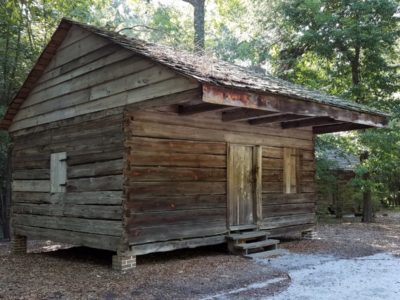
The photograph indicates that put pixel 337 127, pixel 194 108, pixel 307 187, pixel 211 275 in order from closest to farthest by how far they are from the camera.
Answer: pixel 211 275 → pixel 194 108 → pixel 337 127 → pixel 307 187

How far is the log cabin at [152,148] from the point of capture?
8039 mm

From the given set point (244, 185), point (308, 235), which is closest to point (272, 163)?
point (244, 185)

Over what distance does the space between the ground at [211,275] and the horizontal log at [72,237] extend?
415mm

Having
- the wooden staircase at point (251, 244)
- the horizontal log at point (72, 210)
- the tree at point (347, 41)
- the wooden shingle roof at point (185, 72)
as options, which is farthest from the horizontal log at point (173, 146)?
the tree at point (347, 41)

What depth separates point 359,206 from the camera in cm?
2277

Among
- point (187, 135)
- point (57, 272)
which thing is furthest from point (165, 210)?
point (57, 272)

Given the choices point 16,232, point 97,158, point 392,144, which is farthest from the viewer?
point 392,144

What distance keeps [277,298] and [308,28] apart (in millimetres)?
13720

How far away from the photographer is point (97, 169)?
8.84m

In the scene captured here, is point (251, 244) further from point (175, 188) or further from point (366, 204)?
point (366, 204)

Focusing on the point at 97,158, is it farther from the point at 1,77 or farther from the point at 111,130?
the point at 1,77

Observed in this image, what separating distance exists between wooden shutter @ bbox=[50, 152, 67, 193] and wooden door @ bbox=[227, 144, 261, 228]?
11.9 ft

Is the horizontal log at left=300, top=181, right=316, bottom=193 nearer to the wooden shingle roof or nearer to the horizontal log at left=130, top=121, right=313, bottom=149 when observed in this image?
the horizontal log at left=130, top=121, right=313, bottom=149

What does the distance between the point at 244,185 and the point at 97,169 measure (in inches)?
136
